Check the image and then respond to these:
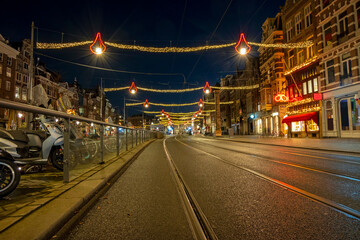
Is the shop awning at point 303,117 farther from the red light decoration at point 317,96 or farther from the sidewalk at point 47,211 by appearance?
the sidewalk at point 47,211

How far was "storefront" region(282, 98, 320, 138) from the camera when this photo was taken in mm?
24547

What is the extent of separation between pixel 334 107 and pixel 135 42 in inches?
756

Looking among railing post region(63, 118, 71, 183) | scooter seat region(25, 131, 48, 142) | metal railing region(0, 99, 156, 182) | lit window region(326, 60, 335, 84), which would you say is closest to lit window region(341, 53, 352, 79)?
lit window region(326, 60, 335, 84)

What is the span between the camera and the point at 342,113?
2133 cm

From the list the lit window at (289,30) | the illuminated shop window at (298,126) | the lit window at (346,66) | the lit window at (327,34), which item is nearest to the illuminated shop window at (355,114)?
the lit window at (346,66)

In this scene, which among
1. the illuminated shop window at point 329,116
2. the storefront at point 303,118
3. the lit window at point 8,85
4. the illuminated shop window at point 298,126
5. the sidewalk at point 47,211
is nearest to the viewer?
the sidewalk at point 47,211

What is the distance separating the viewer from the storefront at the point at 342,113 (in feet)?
65.1

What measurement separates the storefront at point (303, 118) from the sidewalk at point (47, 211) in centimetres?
2521

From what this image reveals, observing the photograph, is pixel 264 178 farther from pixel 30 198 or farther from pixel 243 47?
pixel 243 47

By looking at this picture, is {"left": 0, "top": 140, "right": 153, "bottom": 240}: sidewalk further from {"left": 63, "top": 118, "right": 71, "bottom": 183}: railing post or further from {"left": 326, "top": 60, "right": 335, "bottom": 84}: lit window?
{"left": 326, "top": 60, "right": 335, "bottom": 84}: lit window

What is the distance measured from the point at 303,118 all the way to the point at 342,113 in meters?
4.44

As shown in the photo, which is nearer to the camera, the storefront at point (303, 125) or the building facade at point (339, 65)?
the building facade at point (339, 65)

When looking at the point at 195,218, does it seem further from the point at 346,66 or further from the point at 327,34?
the point at 327,34

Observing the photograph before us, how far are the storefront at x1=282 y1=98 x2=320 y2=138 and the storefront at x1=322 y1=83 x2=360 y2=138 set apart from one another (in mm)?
1122
